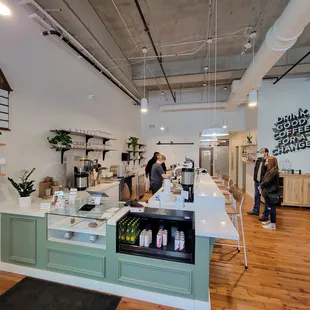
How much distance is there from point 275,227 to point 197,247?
122 inches

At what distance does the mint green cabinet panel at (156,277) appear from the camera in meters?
1.96

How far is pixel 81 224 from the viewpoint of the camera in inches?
96.6

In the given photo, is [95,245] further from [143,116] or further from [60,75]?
[143,116]

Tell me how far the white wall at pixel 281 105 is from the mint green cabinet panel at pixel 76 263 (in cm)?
589

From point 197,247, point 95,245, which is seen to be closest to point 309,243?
point 197,247

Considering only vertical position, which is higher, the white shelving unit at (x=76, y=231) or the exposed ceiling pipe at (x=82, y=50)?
the exposed ceiling pipe at (x=82, y=50)

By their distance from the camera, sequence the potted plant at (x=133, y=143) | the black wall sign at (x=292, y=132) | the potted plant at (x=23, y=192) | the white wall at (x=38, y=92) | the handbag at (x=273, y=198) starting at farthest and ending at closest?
1. the potted plant at (x=133, y=143)
2. the black wall sign at (x=292, y=132)
3. the handbag at (x=273, y=198)
4. the white wall at (x=38, y=92)
5. the potted plant at (x=23, y=192)

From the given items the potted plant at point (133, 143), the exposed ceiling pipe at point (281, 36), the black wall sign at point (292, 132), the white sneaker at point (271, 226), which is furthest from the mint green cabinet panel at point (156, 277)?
the black wall sign at point (292, 132)

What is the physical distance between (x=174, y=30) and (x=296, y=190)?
5417 millimetres

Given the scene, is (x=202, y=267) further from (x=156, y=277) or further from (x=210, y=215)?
(x=210, y=215)

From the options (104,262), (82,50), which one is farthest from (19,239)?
(82,50)

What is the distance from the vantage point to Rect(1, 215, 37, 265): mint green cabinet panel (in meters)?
2.45

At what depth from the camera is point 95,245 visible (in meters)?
2.26

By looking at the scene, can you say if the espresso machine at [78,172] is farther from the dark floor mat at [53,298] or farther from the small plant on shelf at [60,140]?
the dark floor mat at [53,298]
